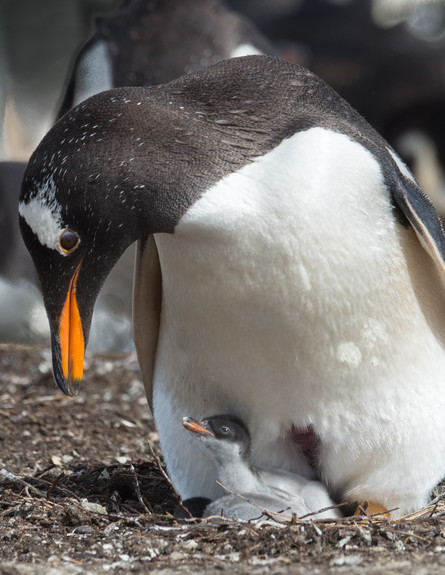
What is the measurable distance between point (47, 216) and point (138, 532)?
0.89 metres

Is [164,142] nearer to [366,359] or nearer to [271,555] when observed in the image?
[366,359]

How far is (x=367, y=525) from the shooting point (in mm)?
2475

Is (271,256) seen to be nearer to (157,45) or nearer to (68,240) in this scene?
(68,240)

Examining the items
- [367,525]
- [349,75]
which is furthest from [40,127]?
[367,525]

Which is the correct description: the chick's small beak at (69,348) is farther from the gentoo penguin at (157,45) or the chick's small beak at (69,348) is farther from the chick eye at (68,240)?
the gentoo penguin at (157,45)

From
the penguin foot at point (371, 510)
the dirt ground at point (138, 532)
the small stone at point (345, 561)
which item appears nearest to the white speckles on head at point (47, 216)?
the dirt ground at point (138, 532)

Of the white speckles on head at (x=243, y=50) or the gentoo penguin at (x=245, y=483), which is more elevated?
the white speckles on head at (x=243, y=50)

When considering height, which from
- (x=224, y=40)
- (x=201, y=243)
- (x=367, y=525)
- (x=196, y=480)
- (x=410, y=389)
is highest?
(x=224, y=40)

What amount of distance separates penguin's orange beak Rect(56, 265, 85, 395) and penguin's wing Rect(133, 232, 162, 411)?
0.55 meters

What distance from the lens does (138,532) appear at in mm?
2564

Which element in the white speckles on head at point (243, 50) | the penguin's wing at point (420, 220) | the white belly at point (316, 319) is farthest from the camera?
the white speckles on head at point (243, 50)

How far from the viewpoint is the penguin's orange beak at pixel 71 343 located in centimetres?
248

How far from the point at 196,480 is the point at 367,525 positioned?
73 centimetres

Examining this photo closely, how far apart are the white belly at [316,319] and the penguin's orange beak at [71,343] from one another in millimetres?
313
